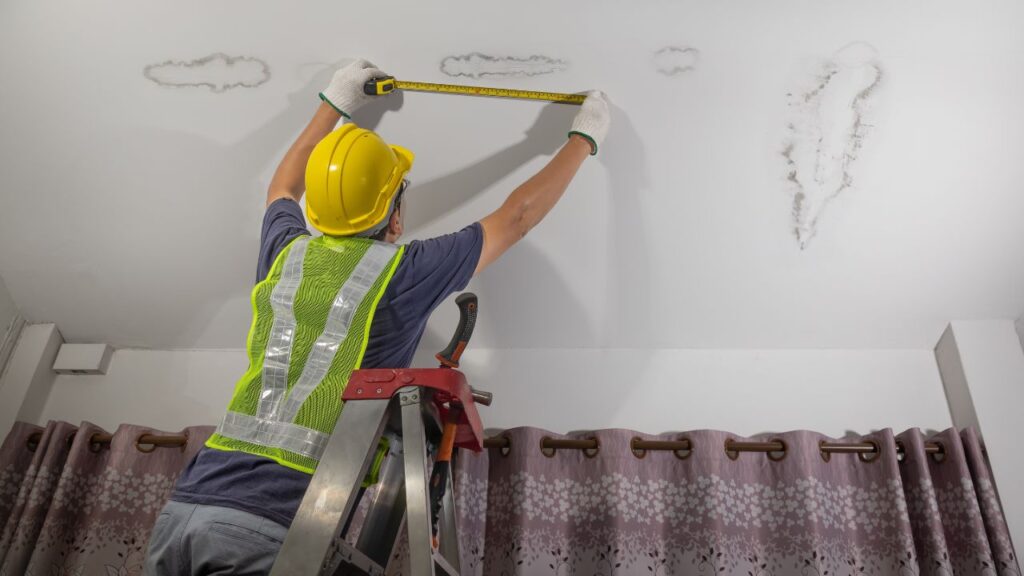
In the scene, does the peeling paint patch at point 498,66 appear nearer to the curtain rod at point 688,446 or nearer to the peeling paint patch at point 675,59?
the peeling paint patch at point 675,59

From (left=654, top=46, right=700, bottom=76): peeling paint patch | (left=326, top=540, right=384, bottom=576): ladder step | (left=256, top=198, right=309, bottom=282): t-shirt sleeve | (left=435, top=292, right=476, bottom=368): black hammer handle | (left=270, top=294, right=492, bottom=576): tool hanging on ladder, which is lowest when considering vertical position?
(left=326, top=540, right=384, bottom=576): ladder step

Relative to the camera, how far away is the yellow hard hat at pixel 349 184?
1.47 m

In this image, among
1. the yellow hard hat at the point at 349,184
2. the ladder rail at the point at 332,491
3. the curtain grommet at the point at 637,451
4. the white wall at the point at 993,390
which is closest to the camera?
the ladder rail at the point at 332,491

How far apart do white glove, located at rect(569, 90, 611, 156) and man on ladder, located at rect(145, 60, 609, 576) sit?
6cm

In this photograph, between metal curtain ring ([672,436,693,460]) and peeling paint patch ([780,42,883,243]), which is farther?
metal curtain ring ([672,436,693,460])

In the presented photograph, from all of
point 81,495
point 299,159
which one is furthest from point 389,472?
point 81,495

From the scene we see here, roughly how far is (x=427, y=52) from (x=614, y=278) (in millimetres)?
800

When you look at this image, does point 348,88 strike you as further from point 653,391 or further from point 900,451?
point 900,451

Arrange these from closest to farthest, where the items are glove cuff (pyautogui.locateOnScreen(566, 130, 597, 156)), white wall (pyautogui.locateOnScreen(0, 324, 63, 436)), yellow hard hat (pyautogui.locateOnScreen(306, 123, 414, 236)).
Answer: yellow hard hat (pyautogui.locateOnScreen(306, 123, 414, 236)), glove cuff (pyautogui.locateOnScreen(566, 130, 597, 156)), white wall (pyautogui.locateOnScreen(0, 324, 63, 436))

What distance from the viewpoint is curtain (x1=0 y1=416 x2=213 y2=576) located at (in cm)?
197

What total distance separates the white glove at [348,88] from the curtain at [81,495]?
0.97 metres

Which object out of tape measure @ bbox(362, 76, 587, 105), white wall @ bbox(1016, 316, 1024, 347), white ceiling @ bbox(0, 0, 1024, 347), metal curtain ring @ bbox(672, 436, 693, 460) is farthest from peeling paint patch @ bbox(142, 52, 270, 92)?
white wall @ bbox(1016, 316, 1024, 347)

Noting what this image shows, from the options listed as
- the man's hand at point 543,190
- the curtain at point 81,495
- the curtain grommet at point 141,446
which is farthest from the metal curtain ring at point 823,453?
the curtain grommet at point 141,446

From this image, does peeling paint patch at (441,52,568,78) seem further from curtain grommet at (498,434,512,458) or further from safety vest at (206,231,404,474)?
curtain grommet at (498,434,512,458)
